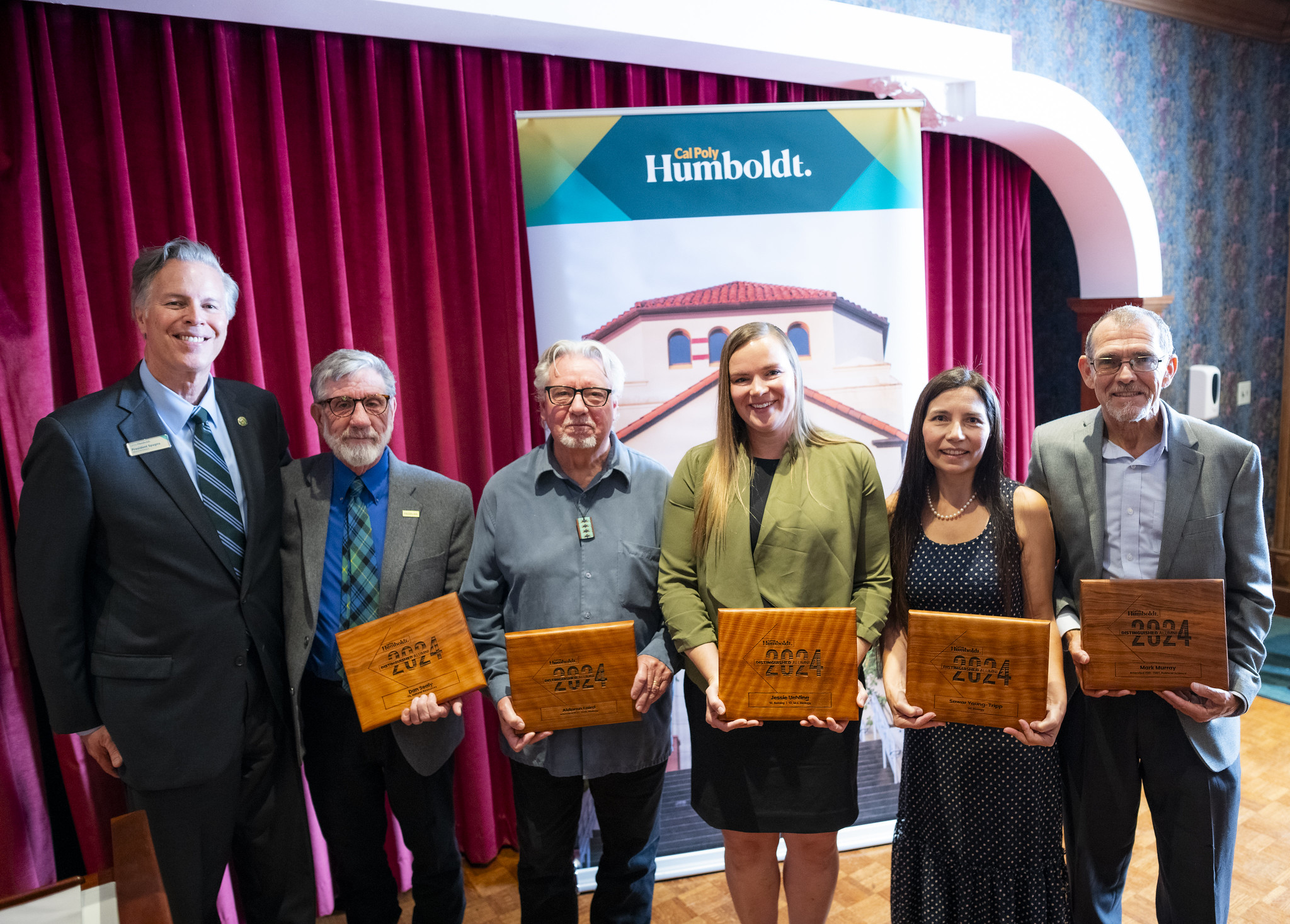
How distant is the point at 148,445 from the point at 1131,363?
2.12m

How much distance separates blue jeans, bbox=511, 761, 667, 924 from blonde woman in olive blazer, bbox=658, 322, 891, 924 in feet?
0.56

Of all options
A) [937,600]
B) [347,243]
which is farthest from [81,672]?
[937,600]

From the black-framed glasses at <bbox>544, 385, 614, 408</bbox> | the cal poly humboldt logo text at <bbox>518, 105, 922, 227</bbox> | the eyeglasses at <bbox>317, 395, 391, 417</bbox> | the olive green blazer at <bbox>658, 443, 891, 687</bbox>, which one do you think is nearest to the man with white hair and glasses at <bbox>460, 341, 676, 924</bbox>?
the black-framed glasses at <bbox>544, 385, 614, 408</bbox>

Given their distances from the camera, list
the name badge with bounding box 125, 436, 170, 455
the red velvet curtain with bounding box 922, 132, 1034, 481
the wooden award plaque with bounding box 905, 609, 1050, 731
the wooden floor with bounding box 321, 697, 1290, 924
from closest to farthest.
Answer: the wooden award plaque with bounding box 905, 609, 1050, 731, the name badge with bounding box 125, 436, 170, 455, the wooden floor with bounding box 321, 697, 1290, 924, the red velvet curtain with bounding box 922, 132, 1034, 481

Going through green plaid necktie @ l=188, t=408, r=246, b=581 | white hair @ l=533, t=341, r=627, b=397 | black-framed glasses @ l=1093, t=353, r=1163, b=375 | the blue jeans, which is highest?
white hair @ l=533, t=341, r=627, b=397

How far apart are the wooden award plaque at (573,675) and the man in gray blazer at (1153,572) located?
970mm

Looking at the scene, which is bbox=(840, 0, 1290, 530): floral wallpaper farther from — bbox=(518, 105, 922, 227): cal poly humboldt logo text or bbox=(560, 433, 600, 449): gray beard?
bbox=(560, 433, 600, 449): gray beard

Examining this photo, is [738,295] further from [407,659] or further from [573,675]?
[407,659]

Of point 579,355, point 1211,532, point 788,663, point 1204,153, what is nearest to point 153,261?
point 579,355

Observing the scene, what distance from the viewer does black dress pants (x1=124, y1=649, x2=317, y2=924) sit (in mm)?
1761

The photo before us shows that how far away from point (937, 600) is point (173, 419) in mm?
1730

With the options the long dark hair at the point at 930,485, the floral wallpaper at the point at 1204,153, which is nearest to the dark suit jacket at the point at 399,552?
the long dark hair at the point at 930,485

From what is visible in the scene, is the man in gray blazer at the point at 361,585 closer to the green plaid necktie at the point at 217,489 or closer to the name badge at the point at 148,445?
the green plaid necktie at the point at 217,489

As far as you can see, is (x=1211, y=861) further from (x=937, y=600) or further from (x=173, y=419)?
(x=173, y=419)
